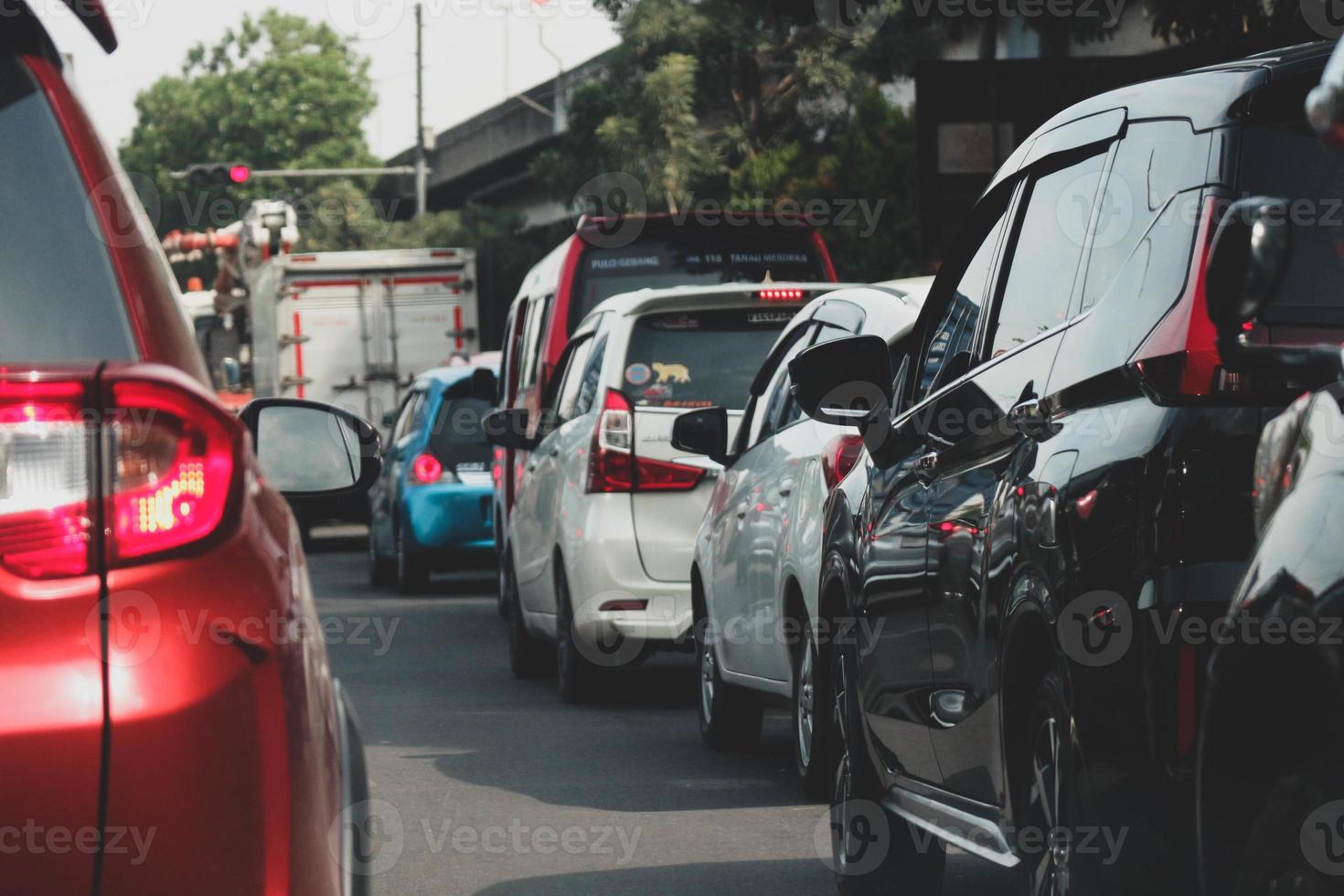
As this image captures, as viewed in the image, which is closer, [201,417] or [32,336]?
[201,417]

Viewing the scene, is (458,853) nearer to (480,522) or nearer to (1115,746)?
(1115,746)

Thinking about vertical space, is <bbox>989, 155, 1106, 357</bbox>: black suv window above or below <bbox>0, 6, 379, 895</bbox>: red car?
above

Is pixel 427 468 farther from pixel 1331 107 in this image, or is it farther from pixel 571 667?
pixel 1331 107

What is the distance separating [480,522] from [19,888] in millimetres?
15698

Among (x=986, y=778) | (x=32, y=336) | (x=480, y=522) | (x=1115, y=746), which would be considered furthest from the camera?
(x=480, y=522)

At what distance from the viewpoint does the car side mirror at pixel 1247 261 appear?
2607mm

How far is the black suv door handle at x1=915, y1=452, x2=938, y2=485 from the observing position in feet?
16.6

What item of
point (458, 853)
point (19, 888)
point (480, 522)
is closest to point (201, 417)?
point (19, 888)

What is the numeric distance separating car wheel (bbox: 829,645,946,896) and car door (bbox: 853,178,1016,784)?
0.16 metres

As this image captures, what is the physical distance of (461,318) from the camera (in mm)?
27172

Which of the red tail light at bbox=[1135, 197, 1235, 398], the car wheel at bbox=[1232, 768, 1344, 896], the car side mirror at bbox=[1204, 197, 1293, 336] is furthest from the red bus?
the car wheel at bbox=[1232, 768, 1344, 896]

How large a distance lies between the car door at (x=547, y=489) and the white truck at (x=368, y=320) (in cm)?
1446
